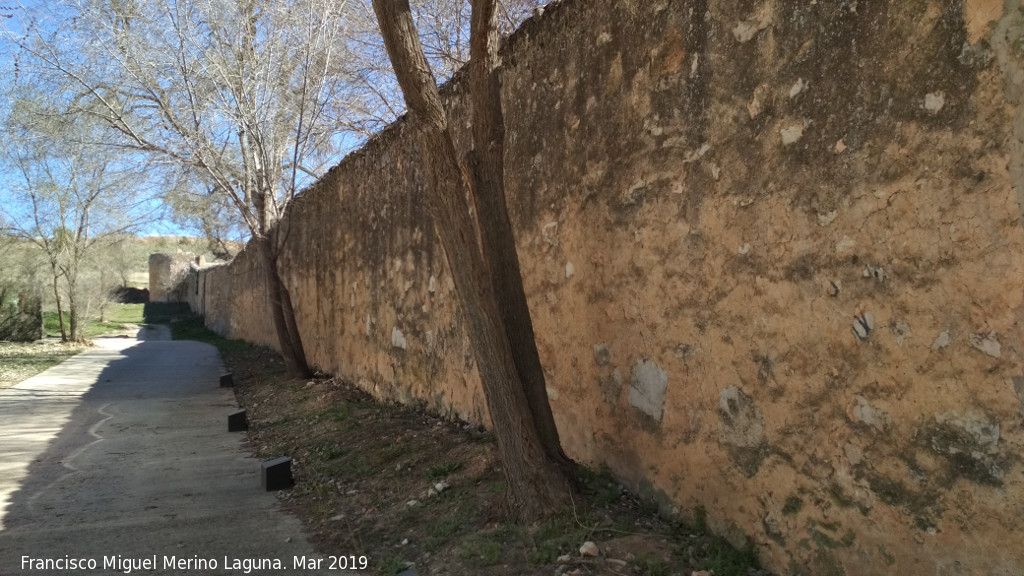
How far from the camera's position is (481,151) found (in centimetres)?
394

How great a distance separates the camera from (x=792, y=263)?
2.92m

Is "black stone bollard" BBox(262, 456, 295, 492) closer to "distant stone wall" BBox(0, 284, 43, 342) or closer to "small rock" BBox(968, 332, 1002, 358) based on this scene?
"small rock" BBox(968, 332, 1002, 358)

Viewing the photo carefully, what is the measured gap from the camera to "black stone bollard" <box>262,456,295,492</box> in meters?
5.23

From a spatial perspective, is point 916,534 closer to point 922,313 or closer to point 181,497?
point 922,313

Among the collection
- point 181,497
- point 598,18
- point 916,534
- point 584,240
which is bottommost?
point 181,497

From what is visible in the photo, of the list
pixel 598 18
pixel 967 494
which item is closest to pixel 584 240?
pixel 598 18

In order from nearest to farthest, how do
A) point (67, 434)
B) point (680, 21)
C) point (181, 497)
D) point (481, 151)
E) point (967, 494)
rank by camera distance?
point (967, 494) < point (680, 21) < point (481, 151) < point (181, 497) < point (67, 434)

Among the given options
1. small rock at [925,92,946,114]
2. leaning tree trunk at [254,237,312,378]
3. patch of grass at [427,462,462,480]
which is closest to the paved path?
patch of grass at [427,462,462,480]

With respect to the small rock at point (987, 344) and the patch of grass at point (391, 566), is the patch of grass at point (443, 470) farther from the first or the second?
the small rock at point (987, 344)

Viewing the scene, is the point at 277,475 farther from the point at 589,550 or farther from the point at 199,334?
the point at 199,334

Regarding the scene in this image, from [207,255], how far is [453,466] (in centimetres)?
4144

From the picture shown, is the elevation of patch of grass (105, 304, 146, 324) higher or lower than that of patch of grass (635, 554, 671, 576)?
higher

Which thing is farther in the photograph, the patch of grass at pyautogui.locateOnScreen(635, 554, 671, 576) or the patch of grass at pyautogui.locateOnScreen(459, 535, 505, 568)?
the patch of grass at pyautogui.locateOnScreen(459, 535, 505, 568)

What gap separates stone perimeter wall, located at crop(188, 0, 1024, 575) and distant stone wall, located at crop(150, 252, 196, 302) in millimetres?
39405
